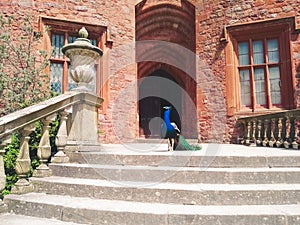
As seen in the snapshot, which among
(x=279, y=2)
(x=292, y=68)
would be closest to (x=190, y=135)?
(x=292, y=68)

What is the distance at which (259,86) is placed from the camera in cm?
707

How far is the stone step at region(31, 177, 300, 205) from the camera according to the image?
2354mm

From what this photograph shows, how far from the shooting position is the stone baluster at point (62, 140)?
335 centimetres

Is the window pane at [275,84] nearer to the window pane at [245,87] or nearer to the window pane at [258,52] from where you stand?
the window pane at [258,52]

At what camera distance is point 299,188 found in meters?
2.43

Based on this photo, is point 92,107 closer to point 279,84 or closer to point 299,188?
point 299,188

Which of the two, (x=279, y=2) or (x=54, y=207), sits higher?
(x=279, y=2)

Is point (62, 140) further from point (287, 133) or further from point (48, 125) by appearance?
point (287, 133)

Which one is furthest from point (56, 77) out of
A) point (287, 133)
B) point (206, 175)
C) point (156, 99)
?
point (156, 99)

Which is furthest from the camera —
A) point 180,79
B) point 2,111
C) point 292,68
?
point 180,79

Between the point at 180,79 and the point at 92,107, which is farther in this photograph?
the point at 180,79

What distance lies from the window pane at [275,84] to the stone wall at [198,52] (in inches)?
17.5

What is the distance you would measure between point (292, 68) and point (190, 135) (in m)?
4.15

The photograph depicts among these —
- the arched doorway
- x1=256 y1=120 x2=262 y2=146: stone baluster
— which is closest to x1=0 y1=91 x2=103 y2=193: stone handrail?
x1=256 y1=120 x2=262 y2=146: stone baluster
